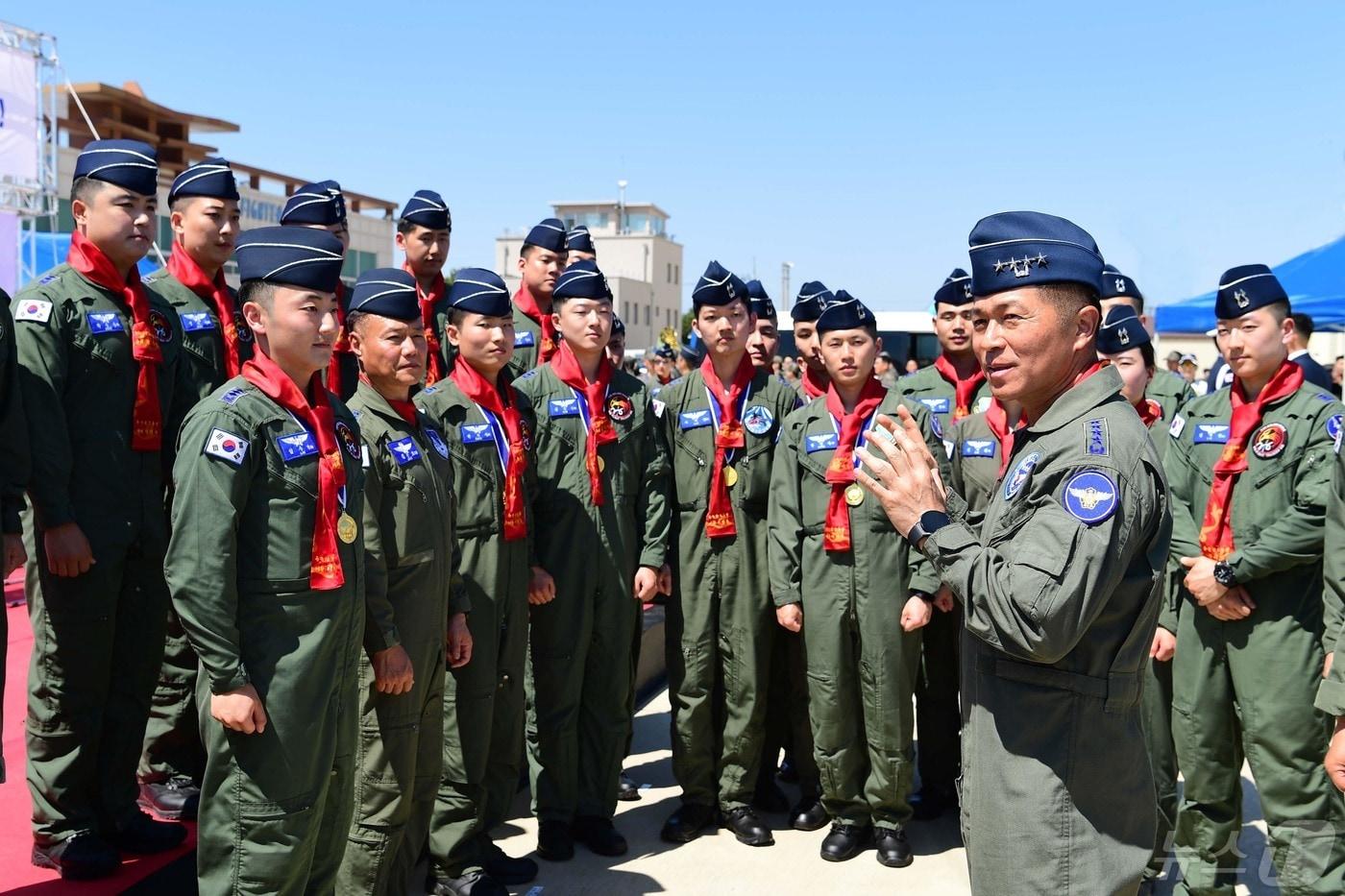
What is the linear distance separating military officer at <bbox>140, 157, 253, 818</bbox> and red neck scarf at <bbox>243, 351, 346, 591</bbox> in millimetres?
1413

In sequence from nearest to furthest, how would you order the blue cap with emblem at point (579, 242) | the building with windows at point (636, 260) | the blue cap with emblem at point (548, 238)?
the blue cap with emblem at point (548, 238) < the blue cap with emblem at point (579, 242) < the building with windows at point (636, 260)

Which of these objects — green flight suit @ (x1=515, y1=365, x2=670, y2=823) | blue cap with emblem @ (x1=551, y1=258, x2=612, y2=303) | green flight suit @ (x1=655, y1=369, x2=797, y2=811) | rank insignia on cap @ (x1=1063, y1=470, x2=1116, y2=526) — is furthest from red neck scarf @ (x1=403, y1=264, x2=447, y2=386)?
rank insignia on cap @ (x1=1063, y1=470, x2=1116, y2=526)

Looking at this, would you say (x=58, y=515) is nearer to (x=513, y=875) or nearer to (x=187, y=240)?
(x=187, y=240)

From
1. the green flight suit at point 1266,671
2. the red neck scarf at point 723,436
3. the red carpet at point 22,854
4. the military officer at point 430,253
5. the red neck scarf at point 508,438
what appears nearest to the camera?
the red carpet at point 22,854

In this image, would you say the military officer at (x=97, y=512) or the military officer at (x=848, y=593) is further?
the military officer at (x=848, y=593)

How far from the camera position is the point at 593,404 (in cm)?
458

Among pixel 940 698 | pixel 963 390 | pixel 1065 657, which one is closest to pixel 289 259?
pixel 1065 657

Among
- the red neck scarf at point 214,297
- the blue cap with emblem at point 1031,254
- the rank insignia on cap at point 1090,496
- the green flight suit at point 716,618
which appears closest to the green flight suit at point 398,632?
the red neck scarf at point 214,297

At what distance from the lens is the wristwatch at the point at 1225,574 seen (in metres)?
3.77

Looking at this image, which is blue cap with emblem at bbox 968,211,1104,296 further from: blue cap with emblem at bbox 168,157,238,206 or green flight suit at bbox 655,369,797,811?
blue cap with emblem at bbox 168,157,238,206

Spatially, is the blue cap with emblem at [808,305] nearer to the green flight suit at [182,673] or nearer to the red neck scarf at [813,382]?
the red neck scarf at [813,382]

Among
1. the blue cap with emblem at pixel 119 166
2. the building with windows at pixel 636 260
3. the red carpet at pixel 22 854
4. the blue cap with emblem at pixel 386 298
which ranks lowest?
the red carpet at pixel 22 854

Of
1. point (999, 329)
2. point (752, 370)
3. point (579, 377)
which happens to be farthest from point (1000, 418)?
point (999, 329)

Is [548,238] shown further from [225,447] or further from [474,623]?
[225,447]
